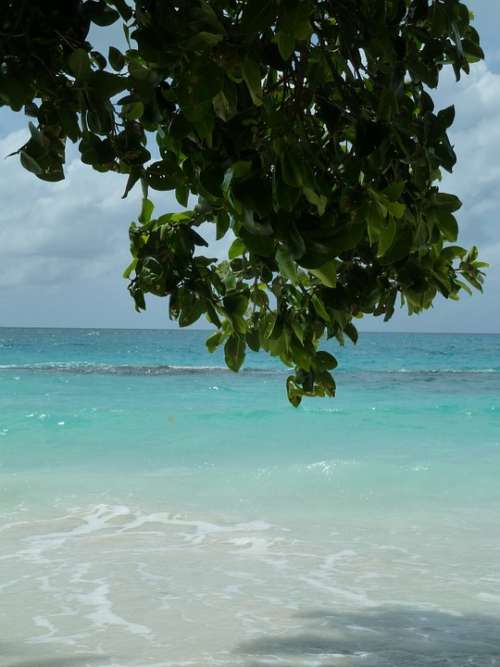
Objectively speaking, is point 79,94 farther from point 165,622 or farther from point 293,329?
point 165,622

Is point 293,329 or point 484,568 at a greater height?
point 293,329

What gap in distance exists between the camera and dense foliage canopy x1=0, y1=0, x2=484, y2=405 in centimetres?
146

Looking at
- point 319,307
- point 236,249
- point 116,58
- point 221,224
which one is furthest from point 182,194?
point 319,307

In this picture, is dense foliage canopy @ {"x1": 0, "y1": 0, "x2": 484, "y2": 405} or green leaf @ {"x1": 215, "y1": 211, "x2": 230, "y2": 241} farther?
green leaf @ {"x1": 215, "y1": 211, "x2": 230, "y2": 241}

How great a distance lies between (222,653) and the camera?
362cm

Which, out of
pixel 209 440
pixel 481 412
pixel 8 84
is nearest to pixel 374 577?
pixel 8 84

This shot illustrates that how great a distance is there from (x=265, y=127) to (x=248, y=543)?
13.7 ft

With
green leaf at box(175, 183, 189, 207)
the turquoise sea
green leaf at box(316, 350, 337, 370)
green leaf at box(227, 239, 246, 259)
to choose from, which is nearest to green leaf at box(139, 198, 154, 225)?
green leaf at box(227, 239, 246, 259)

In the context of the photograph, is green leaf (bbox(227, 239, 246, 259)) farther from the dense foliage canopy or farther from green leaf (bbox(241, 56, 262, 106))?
green leaf (bbox(241, 56, 262, 106))

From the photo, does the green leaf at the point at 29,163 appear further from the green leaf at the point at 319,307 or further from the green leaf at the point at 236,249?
the green leaf at the point at 319,307

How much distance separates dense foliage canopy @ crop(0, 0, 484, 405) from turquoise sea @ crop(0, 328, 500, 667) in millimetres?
2021

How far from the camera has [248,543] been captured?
5570 millimetres

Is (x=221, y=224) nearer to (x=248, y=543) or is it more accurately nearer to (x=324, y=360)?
(x=324, y=360)

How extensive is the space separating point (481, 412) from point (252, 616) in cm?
1171
